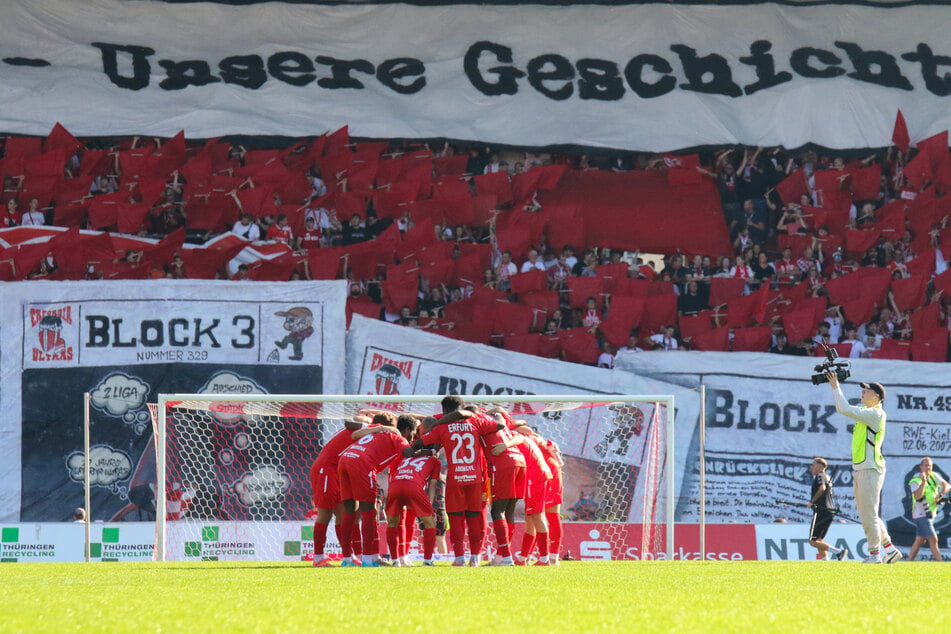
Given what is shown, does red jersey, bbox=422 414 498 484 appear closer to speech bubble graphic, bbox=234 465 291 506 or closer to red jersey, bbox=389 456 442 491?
red jersey, bbox=389 456 442 491

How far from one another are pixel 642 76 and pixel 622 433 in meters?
8.15

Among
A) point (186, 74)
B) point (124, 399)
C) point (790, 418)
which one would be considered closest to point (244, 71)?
point (186, 74)

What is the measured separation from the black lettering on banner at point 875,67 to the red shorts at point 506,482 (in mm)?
14253

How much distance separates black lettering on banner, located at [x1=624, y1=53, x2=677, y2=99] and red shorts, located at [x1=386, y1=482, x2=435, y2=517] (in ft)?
42.6

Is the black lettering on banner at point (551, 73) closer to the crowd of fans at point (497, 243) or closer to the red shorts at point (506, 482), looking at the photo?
the crowd of fans at point (497, 243)

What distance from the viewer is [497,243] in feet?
64.3

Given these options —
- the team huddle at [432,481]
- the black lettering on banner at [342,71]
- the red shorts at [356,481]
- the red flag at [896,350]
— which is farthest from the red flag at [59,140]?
the red flag at [896,350]

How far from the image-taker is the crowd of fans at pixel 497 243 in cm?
1800

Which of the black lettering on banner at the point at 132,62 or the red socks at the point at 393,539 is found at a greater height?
the black lettering on banner at the point at 132,62

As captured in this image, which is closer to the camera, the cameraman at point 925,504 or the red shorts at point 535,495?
the red shorts at point 535,495

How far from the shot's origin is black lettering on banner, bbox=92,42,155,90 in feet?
68.5

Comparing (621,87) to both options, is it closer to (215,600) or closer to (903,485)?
(903,485)

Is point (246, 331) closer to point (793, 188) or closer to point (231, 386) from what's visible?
point (231, 386)

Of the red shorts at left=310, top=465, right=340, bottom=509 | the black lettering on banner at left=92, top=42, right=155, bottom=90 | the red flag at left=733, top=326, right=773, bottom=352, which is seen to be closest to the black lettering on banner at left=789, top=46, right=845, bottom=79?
the red flag at left=733, top=326, right=773, bottom=352
